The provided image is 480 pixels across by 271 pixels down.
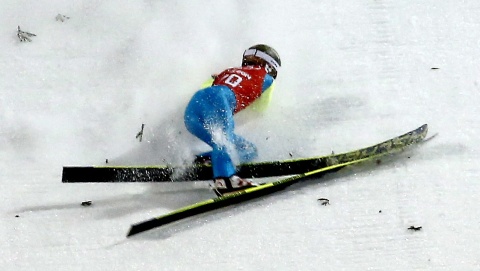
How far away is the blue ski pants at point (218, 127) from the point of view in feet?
9.11

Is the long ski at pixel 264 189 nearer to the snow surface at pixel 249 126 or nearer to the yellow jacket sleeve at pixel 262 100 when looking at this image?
the snow surface at pixel 249 126

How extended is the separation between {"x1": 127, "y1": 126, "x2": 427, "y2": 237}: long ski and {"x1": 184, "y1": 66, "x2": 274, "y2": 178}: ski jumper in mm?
112

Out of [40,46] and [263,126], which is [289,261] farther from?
[40,46]

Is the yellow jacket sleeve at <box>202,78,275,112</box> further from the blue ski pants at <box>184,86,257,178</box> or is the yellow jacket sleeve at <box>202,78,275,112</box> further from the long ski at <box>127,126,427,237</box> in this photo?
the long ski at <box>127,126,427,237</box>

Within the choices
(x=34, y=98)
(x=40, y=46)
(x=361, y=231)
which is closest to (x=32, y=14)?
(x=40, y=46)

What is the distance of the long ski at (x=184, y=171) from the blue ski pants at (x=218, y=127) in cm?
9

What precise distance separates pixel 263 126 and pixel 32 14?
1373mm

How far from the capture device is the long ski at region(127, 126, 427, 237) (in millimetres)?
2682

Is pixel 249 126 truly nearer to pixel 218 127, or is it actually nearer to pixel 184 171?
pixel 218 127

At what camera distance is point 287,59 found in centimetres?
338

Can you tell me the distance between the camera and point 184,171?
2.89m

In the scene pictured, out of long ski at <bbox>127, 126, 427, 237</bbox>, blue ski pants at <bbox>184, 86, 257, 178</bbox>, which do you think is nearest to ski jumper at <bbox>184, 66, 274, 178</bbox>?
blue ski pants at <bbox>184, 86, 257, 178</bbox>

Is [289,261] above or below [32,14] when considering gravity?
below

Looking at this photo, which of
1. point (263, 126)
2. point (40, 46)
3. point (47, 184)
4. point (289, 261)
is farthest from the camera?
point (40, 46)
